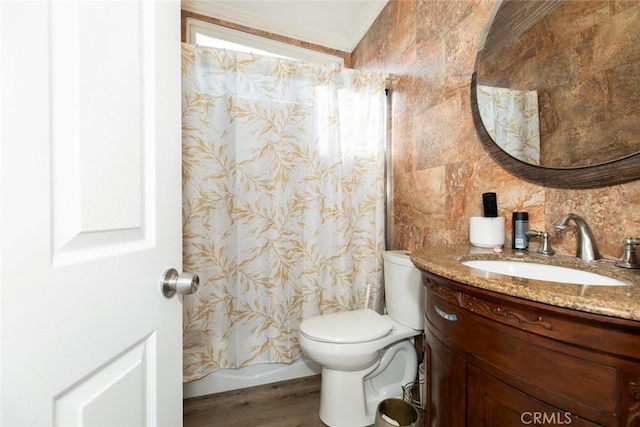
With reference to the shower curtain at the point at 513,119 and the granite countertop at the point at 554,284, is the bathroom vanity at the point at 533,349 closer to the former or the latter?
the granite countertop at the point at 554,284

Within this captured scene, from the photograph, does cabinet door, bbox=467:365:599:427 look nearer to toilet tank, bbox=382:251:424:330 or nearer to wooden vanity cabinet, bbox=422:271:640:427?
wooden vanity cabinet, bbox=422:271:640:427

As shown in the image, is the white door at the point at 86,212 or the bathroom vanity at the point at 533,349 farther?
the bathroom vanity at the point at 533,349

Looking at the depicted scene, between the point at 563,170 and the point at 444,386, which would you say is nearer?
the point at 444,386

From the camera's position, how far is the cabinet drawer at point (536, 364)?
0.46m

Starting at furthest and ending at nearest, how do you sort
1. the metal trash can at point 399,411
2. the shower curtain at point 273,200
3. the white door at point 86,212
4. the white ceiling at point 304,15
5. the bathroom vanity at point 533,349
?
1. the white ceiling at point 304,15
2. the shower curtain at point 273,200
3. the metal trash can at point 399,411
4. the bathroom vanity at point 533,349
5. the white door at point 86,212

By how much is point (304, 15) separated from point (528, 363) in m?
2.59

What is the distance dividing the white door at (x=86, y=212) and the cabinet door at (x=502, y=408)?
0.71 metres

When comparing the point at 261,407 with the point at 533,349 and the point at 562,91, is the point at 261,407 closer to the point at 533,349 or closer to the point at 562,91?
the point at 533,349

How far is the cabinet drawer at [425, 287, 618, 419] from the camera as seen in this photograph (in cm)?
46

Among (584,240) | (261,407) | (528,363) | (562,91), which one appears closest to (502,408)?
(528,363)

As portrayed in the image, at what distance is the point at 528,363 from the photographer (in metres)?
0.55

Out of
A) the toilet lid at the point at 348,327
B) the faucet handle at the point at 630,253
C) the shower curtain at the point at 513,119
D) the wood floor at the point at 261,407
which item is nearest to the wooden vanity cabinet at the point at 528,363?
the faucet handle at the point at 630,253

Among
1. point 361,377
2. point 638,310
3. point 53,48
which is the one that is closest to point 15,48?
point 53,48

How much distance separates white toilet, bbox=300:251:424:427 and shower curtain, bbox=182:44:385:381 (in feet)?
1.12
